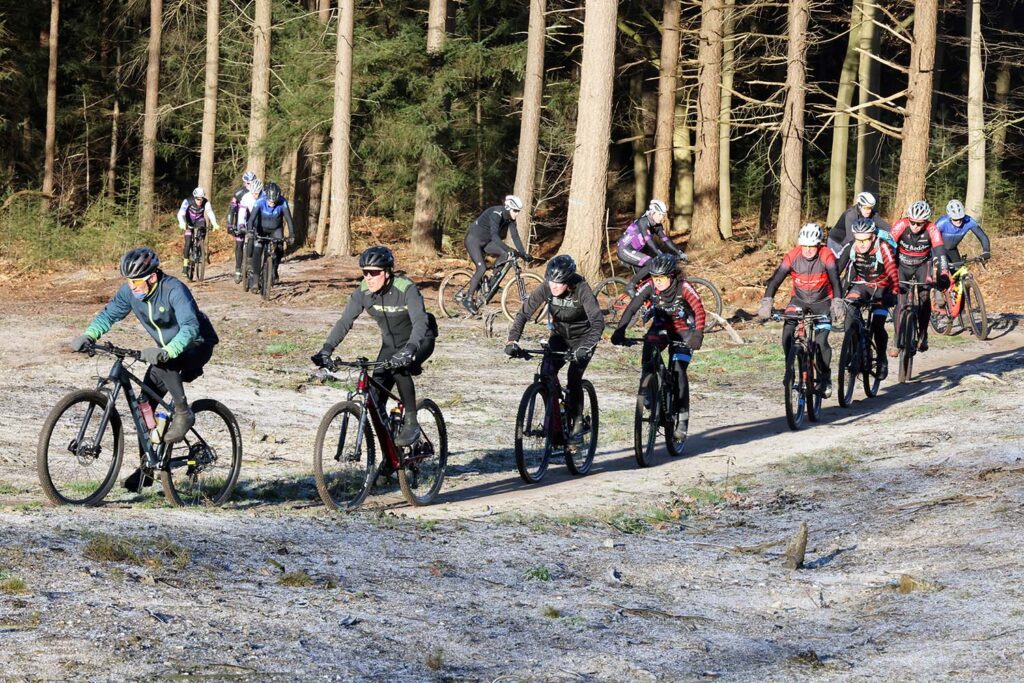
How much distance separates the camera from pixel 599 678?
6.52 metres

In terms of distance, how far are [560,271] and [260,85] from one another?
24.3 metres

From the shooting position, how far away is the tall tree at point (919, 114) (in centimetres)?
2597

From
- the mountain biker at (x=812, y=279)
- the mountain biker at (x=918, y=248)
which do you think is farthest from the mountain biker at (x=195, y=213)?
the mountain biker at (x=812, y=279)

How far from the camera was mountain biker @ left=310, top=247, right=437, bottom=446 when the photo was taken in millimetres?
10258

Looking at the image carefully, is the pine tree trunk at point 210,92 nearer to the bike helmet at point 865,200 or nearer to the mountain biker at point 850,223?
the mountain biker at point 850,223

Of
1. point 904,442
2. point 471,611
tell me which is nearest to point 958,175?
point 904,442

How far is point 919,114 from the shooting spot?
85.6 ft

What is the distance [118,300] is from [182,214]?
681 inches

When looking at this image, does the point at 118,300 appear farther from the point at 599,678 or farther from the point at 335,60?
the point at 335,60

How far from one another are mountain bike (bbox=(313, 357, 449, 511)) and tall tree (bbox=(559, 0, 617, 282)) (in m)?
14.3

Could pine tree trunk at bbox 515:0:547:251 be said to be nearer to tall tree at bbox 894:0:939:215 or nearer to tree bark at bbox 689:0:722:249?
tree bark at bbox 689:0:722:249

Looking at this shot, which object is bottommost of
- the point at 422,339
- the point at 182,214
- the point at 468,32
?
the point at 422,339

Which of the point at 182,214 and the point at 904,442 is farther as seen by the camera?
the point at 182,214

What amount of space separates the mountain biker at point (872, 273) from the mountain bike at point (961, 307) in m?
4.04
